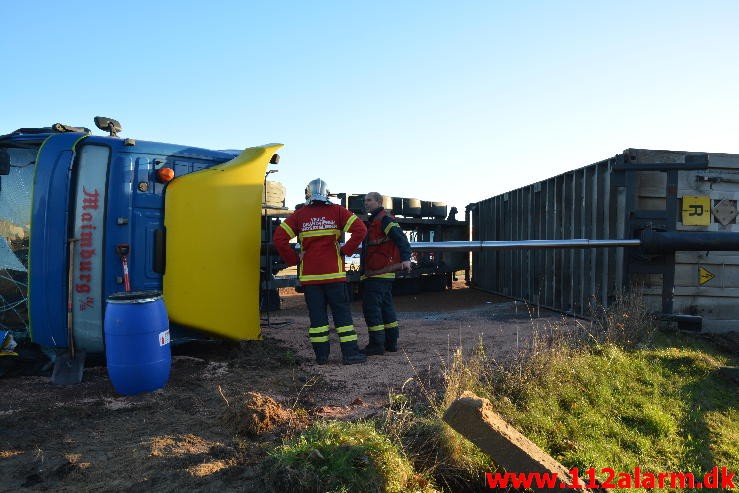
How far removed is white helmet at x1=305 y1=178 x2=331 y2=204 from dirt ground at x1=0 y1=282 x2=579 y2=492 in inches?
64.8

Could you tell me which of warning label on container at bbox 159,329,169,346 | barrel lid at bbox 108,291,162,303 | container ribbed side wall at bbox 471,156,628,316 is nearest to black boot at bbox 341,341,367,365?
warning label on container at bbox 159,329,169,346

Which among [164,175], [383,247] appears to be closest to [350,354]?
[383,247]

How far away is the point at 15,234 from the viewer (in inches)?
187

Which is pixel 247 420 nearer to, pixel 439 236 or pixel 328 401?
pixel 328 401

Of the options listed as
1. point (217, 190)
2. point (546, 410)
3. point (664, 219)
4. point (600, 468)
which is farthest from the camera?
point (664, 219)

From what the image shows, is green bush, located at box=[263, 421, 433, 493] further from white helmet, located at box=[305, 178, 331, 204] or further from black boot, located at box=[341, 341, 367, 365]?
white helmet, located at box=[305, 178, 331, 204]

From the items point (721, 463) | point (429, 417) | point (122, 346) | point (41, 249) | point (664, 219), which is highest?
point (664, 219)

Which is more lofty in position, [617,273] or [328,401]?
[617,273]

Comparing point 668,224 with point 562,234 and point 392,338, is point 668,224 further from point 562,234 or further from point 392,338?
point 392,338

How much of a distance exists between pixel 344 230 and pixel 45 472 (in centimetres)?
332

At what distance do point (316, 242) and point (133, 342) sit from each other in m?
1.97

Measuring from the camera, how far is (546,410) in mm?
3920

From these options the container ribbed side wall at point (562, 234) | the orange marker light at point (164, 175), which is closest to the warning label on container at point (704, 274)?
the container ribbed side wall at point (562, 234)

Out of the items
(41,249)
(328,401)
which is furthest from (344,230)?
(41,249)
